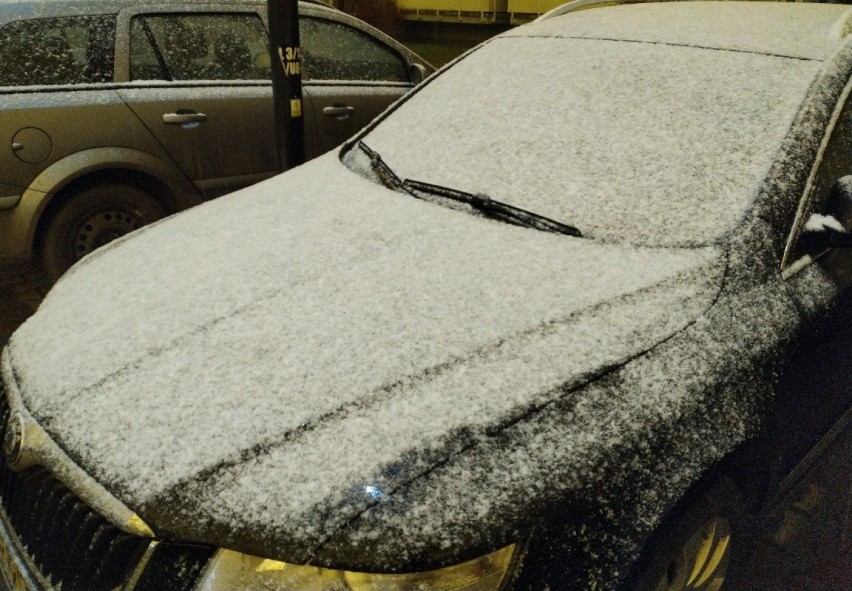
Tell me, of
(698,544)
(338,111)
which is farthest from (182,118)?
(698,544)

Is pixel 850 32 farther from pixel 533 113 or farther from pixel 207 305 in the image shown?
pixel 207 305

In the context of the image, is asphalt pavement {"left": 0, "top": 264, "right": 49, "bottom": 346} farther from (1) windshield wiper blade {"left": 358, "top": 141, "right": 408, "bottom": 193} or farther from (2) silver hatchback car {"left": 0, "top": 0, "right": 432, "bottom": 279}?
(1) windshield wiper blade {"left": 358, "top": 141, "right": 408, "bottom": 193}

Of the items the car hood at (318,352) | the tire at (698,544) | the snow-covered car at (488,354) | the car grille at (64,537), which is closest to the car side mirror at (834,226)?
the snow-covered car at (488,354)

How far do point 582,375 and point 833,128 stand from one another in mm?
1262

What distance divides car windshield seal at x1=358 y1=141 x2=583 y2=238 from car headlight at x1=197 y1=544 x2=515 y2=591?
985 millimetres

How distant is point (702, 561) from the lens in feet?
5.53

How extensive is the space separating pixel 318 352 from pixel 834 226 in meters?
1.45

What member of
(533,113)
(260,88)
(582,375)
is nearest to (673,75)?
(533,113)

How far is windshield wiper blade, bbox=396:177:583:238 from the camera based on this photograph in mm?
1955

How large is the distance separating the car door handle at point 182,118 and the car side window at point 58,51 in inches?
14.8

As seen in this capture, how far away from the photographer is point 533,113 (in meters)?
2.35

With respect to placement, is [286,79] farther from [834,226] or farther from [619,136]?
[834,226]

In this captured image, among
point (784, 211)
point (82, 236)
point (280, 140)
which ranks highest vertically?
point (784, 211)

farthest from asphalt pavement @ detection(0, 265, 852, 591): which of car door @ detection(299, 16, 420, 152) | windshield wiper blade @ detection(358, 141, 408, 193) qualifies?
car door @ detection(299, 16, 420, 152)
